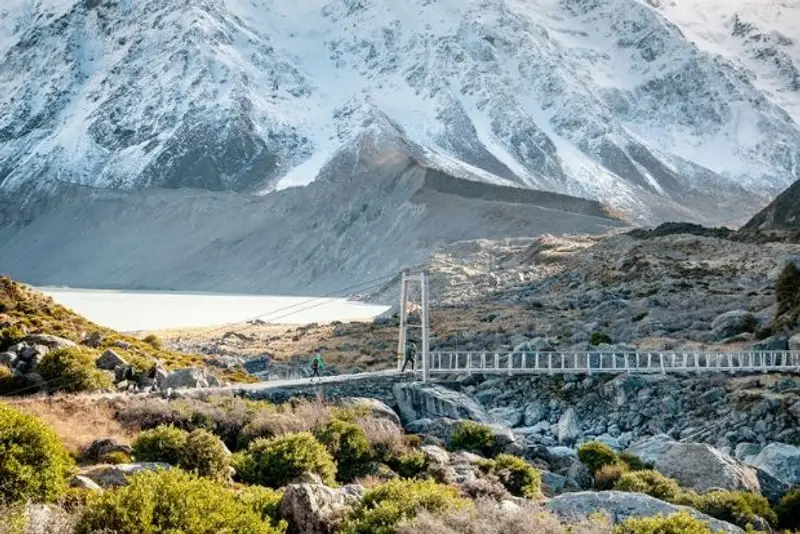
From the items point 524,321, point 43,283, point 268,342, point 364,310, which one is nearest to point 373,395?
point 524,321

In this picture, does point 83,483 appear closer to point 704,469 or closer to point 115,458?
point 115,458

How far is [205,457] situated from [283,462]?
5.07 ft

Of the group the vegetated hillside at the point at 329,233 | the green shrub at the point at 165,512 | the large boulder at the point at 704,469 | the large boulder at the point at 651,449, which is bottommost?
the large boulder at the point at 651,449

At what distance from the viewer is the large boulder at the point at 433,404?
30031mm

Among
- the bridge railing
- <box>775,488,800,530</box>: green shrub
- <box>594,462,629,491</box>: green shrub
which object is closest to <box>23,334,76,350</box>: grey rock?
the bridge railing

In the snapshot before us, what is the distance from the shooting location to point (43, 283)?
619 ft

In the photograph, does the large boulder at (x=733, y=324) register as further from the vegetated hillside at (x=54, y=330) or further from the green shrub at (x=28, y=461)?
the green shrub at (x=28, y=461)

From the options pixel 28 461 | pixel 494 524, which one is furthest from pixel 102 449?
pixel 494 524

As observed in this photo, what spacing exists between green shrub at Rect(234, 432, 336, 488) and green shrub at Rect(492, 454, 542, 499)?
358 cm

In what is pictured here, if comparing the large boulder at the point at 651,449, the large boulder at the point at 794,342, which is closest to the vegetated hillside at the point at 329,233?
the large boulder at the point at 794,342

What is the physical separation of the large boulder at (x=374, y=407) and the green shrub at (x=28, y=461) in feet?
41.5

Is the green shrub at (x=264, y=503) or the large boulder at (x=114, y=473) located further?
the large boulder at (x=114, y=473)

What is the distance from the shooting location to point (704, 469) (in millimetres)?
21062

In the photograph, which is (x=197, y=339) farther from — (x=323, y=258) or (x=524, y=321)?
(x=323, y=258)
